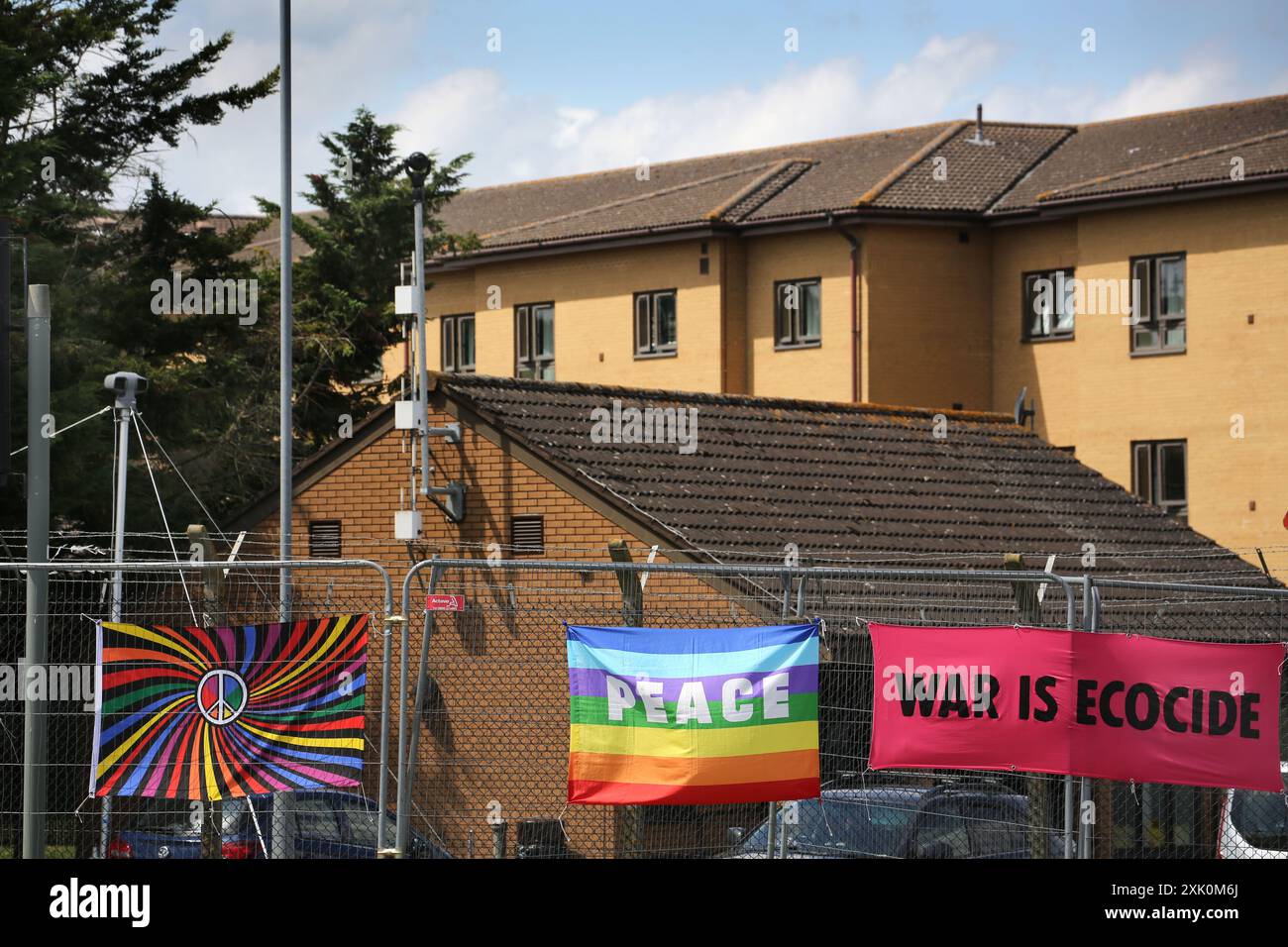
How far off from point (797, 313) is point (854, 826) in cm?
3328

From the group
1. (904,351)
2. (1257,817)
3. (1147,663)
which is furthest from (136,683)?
(904,351)

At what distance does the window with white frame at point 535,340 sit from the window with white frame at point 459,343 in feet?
Result: 6.50

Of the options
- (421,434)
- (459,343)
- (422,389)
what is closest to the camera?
(422,389)

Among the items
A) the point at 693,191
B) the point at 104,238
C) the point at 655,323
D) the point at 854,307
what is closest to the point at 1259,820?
the point at 104,238

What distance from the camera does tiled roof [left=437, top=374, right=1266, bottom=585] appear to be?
2181 cm

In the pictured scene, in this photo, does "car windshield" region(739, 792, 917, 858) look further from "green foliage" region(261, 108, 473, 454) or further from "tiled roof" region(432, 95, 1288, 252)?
"tiled roof" region(432, 95, 1288, 252)

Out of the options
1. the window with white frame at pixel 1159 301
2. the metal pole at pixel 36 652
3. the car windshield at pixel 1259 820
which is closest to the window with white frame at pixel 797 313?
the window with white frame at pixel 1159 301

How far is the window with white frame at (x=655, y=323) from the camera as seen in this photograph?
4666cm

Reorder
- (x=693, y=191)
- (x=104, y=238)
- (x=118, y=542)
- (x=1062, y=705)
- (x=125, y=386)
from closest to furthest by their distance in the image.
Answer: (x=1062, y=705), (x=118, y=542), (x=125, y=386), (x=104, y=238), (x=693, y=191)

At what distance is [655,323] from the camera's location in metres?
47.0

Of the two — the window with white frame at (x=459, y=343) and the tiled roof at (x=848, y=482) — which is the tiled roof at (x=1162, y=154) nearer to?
the tiled roof at (x=848, y=482)

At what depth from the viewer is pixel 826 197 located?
149ft

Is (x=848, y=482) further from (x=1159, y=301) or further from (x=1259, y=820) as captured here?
(x=1159, y=301)

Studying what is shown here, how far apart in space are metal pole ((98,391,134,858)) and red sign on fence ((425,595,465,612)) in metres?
1.95
